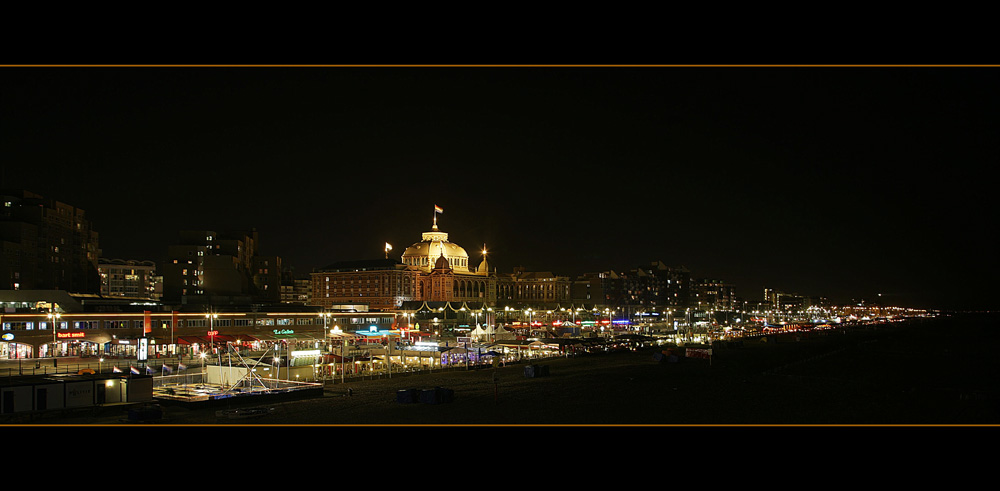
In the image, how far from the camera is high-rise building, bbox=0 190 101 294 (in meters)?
56.7

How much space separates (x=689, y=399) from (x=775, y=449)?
40.6ft

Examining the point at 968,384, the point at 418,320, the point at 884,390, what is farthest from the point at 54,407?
the point at 418,320

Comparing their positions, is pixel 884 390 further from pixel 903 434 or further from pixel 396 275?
pixel 396 275

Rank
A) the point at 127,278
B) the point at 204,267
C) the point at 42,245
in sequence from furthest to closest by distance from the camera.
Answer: the point at 127,278, the point at 204,267, the point at 42,245

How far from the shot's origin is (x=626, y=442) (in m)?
14.8

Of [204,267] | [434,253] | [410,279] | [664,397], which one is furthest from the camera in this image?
[434,253]

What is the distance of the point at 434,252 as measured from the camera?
11969 cm

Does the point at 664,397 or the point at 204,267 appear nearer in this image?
the point at 664,397

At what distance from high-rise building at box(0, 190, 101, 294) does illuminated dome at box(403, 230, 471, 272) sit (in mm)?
55534

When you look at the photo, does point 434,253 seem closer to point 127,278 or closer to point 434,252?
point 434,252

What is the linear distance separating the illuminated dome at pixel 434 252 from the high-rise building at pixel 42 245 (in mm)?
55534

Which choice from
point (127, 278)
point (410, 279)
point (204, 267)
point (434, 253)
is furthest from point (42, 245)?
point (434, 253)

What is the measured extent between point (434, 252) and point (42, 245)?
2562 inches

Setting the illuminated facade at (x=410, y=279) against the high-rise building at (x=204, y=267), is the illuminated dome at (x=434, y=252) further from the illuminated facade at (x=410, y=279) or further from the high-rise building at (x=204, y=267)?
the high-rise building at (x=204, y=267)
